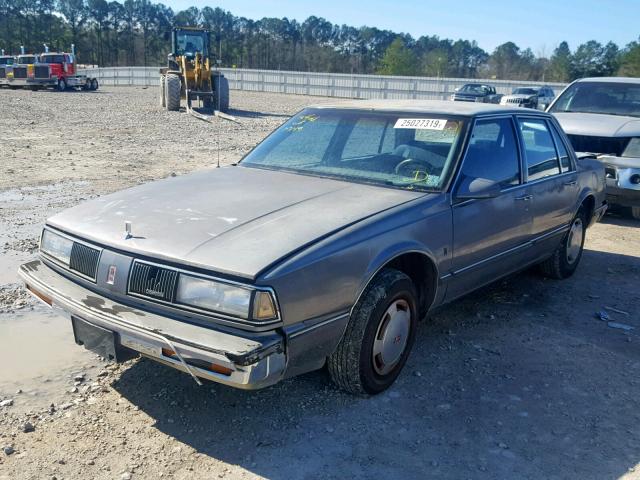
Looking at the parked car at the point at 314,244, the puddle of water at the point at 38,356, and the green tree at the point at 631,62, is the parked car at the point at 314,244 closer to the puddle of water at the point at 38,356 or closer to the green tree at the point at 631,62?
the puddle of water at the point at 38,356

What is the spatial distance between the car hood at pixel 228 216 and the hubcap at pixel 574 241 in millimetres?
2727

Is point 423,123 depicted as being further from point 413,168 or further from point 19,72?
point 19,72

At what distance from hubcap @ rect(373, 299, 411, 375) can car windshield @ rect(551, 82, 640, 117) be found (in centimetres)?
712

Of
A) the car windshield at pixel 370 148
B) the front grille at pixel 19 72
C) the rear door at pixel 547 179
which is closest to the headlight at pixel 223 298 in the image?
the car windshield at pixel 370 148

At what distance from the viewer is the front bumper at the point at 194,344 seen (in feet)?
8.76

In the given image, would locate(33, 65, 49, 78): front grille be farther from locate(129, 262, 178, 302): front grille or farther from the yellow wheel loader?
locate(129, 262, 178, 302): front grille

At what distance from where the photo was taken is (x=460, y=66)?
98125 millimetres

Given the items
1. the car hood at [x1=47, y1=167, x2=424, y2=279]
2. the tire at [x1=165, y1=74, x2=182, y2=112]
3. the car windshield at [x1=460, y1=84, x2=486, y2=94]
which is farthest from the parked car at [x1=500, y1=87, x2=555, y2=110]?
the car hood at [x1=47, y1=167, x2=424, y2=279]

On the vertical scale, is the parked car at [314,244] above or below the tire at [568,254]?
above

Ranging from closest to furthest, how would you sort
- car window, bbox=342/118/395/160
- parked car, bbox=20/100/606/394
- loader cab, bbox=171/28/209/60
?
parked car, bbox=20/100/606/394 < car window, bbox=342/118/395/160 < loader cab, bbox=171/28/209/60

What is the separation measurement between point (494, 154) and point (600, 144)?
15.8 feet

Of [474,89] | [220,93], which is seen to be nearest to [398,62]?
[474,89]

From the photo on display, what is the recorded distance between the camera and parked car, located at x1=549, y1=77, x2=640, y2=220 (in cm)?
793

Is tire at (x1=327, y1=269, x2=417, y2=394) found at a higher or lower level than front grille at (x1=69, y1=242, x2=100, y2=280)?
lower
